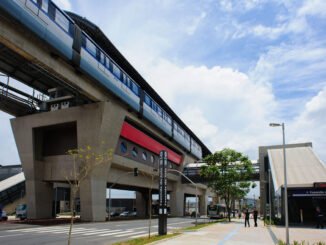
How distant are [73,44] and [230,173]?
28284 millimetres

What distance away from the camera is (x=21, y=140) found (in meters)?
44.8

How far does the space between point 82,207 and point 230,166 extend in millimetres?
21875

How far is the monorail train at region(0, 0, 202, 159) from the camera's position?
82.4ft

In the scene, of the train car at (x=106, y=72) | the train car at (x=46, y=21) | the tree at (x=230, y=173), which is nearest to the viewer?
the train car at (x=46, y=21)

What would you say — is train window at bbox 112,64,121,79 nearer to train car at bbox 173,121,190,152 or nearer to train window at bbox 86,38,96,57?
train window at bbox 86,38,96,57

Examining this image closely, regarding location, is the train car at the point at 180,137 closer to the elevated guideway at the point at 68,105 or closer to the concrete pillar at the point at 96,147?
the elevated guideway at the point at 68,105

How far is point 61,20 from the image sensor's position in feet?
98.0

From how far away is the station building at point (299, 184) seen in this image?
31.8 meters

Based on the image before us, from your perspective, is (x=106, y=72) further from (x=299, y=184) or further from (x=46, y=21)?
(x=299, y=184)

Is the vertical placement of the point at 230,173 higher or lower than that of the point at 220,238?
higher

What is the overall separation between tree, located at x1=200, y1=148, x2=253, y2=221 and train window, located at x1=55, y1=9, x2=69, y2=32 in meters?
28.8

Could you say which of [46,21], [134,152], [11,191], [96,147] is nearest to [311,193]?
[96,147]

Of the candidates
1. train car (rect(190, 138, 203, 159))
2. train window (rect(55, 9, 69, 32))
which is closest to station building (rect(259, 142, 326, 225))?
train window (rect(55, 9, 69, 32))

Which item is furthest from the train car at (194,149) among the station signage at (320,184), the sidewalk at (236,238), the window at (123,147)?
the sidewalk at (236,238)
